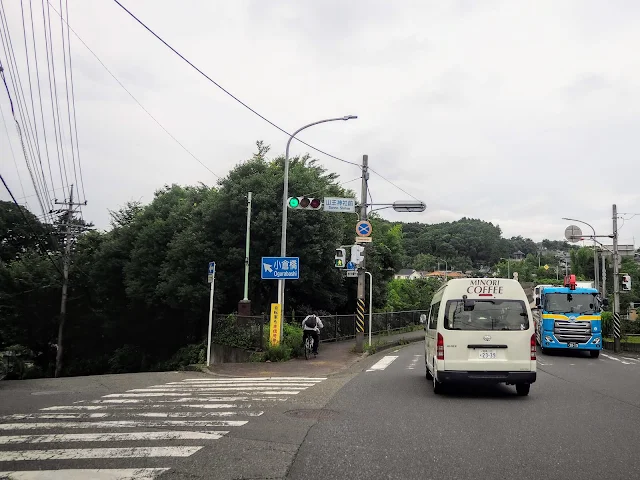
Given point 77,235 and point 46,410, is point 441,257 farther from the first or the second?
point 46,410

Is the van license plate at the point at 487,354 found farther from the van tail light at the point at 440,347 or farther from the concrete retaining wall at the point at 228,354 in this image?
the concrete retaining wall at the point at 228,354

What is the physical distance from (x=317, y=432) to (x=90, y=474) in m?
2.86

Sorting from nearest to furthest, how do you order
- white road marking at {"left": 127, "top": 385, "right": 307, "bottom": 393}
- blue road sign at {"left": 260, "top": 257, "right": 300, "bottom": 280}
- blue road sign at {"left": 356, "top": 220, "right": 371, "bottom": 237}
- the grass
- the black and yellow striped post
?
1. white road marking at {"left": 127, "top": 385, "right": 307, "bottom": 393}
2. blue road sign at {"left": 260, "top": 257, "right": 300, "bottom": 280}
3. blue road sign at {"left": 356, "top": 220, "right": 371, "bottom": 237}
4. the black and yellow striped post
5. the grass

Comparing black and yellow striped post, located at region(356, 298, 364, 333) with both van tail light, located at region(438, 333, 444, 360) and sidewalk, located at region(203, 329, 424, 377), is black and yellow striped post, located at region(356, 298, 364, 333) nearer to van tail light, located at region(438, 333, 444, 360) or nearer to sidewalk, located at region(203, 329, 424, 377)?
sidewalk, located at region(203, 329, 424, 377)

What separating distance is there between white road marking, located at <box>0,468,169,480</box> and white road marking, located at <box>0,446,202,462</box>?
488 millimetres

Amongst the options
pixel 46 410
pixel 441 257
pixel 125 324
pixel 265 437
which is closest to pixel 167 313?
pixel 125 324

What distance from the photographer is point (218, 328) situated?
21.7 m

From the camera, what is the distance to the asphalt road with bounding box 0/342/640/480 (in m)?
5.55

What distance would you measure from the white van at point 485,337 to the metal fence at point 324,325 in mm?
9196

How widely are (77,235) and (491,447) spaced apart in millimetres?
35822

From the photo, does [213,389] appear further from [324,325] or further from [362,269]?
[324,325]

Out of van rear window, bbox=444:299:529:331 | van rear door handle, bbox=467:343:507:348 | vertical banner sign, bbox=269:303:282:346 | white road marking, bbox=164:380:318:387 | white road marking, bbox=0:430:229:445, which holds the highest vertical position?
van rear window, bbox=444:299:529:331

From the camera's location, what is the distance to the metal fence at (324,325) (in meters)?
19.3

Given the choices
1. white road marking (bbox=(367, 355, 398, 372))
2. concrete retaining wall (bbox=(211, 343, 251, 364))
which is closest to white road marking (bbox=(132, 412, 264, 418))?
white road marking (bbox=(367, 355, 398, 372))
